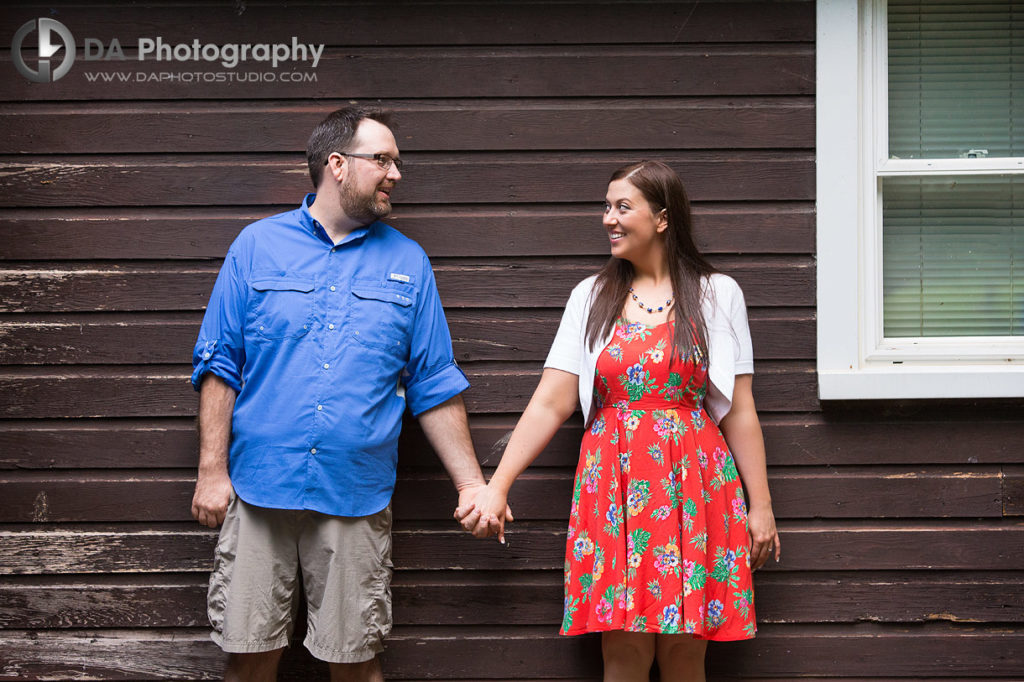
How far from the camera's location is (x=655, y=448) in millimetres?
2365

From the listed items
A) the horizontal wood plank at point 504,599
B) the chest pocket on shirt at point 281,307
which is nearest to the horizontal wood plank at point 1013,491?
the horizontal wood plank at point 504,599

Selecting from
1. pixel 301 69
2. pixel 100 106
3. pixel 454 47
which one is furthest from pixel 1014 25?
pixel 100 106

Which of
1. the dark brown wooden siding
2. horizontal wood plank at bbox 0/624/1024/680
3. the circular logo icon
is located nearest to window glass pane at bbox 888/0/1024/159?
the dark brown wooden siding

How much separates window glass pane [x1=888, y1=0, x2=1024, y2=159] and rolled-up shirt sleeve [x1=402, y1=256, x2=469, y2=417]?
1.65 metres

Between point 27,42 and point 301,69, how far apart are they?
92 cm

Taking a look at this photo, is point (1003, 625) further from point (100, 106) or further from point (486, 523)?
point (100, 106)

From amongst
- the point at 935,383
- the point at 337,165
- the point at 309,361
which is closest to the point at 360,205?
the point at 337,165

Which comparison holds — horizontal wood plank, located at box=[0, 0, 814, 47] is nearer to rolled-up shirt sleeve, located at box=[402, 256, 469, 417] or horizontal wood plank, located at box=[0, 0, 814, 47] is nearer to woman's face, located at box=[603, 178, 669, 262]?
woman's face, located at box=[603, 178, 669, 262]

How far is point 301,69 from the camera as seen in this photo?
281 centimetres

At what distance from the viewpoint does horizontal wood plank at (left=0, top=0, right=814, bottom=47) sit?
280 cm

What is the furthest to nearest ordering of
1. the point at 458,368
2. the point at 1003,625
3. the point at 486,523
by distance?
the point at 1003,625 < the point at 458,368 < the point at 486,523

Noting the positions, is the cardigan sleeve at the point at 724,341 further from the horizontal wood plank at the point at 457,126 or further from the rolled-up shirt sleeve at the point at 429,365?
the rolled-up shirt sleeve at the point at 429,365

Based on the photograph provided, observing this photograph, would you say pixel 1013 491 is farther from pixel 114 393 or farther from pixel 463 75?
pixel 114 393

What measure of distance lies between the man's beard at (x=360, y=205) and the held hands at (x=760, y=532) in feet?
4.69
